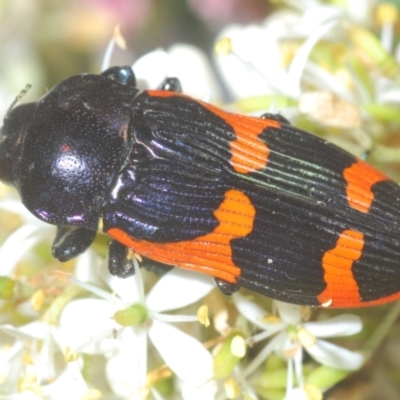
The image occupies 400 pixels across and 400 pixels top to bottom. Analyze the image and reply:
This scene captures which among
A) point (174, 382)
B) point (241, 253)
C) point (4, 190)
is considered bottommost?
point (174, 382)

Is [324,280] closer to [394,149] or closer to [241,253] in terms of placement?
[241,253]

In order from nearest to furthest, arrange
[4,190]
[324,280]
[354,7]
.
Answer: [324,280] → [4,190] → [354,7]

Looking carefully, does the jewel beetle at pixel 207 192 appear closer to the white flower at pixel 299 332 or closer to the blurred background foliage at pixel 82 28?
the white flower at pixel 299 332

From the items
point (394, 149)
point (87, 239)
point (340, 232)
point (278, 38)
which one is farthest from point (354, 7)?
point (87, 239)

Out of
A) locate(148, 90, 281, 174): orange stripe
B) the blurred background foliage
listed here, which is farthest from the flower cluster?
the blurred background foliage

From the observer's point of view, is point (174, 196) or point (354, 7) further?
point (354, 7)

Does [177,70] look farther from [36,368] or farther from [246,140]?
[36,368]

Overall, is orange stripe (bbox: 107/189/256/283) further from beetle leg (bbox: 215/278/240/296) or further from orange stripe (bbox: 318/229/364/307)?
orange stripe (bbox: 318/229/364/307)
